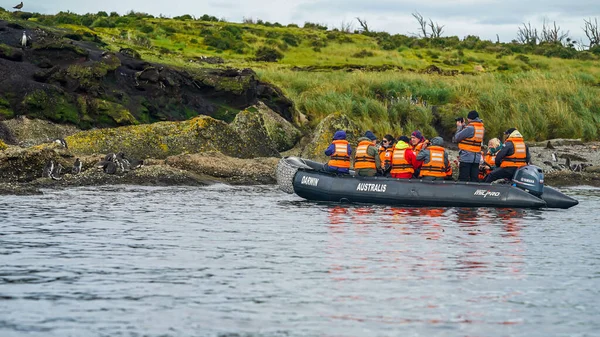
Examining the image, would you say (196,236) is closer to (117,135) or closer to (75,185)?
(75,185)

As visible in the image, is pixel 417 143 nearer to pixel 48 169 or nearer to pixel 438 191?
pixel 438 191

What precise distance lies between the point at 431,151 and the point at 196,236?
728cm

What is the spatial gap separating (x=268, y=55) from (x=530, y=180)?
36526 mm

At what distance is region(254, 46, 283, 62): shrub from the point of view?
56219 millimetres

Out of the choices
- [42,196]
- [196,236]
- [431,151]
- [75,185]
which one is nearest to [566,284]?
[196,236]

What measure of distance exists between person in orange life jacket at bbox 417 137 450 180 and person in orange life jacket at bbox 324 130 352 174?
187cm

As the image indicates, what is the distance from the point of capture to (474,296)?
11359mm

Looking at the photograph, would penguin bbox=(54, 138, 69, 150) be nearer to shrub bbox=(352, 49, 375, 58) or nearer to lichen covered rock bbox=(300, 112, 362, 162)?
lichen covered rock bbox=(300, 112, 362, 162)

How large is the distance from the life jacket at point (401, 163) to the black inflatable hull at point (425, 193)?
759 millimetres

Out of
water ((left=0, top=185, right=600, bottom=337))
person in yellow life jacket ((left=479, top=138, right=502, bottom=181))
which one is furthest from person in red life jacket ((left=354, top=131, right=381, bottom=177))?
person in yellow life jacket ((left=479, top=138, right=502, bottom=181))

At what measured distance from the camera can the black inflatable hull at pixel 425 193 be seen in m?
21.2

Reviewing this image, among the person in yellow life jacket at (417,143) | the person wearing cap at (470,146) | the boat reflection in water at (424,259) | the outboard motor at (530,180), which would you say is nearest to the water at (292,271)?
the boat reflection in water at (424,259)

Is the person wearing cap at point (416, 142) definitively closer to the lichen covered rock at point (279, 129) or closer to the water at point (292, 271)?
the water at point (292, 271)

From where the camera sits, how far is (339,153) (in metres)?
23.0
